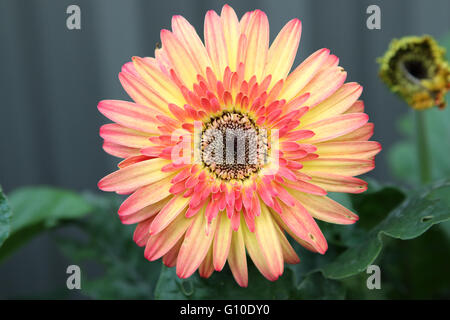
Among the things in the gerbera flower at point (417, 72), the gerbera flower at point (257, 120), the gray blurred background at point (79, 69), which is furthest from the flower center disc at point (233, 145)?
the gray blurred background at point (79, 69)

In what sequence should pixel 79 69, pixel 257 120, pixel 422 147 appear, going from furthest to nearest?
1. pixel 79 69
2. pixel 422 147
3. pixel 257 120

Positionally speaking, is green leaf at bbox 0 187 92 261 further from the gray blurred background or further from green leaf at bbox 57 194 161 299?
the gray blurred background

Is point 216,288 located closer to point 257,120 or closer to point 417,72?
A: point 257,120

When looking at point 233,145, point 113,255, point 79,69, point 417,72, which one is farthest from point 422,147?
point 79,69

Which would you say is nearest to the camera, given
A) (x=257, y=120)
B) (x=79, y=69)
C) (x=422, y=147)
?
(x=257, y=120)

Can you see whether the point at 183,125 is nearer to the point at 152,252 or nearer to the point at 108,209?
the point at 152,252
